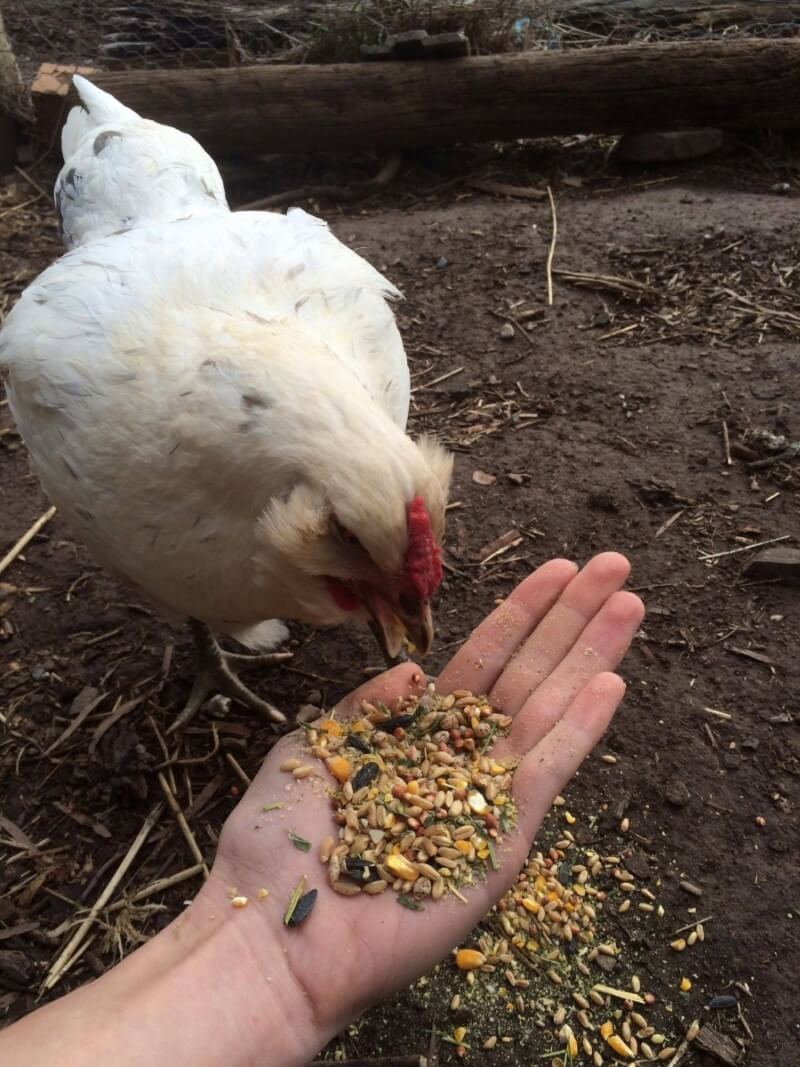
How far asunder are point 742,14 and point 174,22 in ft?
15.0

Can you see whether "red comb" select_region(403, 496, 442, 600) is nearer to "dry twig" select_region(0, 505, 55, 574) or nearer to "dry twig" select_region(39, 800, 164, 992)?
"dry twig" select_region(39, 800, 164, 992)

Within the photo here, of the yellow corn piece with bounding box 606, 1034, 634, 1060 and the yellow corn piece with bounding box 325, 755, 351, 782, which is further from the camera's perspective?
the yellow corn piece with bounding box 325, 755, 351, 782

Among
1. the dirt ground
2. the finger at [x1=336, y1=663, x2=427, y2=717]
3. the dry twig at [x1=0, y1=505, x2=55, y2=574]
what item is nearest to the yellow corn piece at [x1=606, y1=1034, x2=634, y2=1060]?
the dirt ground

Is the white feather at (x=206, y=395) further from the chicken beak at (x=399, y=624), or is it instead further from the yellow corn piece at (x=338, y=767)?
the yellow corn piece at (x=338, y=767)

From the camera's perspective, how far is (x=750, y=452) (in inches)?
134

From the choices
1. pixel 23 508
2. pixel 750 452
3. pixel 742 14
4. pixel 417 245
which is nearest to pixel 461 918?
pixel 750 452

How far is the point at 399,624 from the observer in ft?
6.20

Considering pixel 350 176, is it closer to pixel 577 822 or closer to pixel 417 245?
pixel 417 245

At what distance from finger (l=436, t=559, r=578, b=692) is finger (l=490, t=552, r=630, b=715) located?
3 cm

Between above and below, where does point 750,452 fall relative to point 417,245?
below

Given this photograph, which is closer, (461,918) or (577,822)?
(461,918)

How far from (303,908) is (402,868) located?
0.79ft

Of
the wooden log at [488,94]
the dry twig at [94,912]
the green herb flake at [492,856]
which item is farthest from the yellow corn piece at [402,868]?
the wooden log at [488,94]

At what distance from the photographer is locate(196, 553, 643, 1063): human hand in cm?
163
